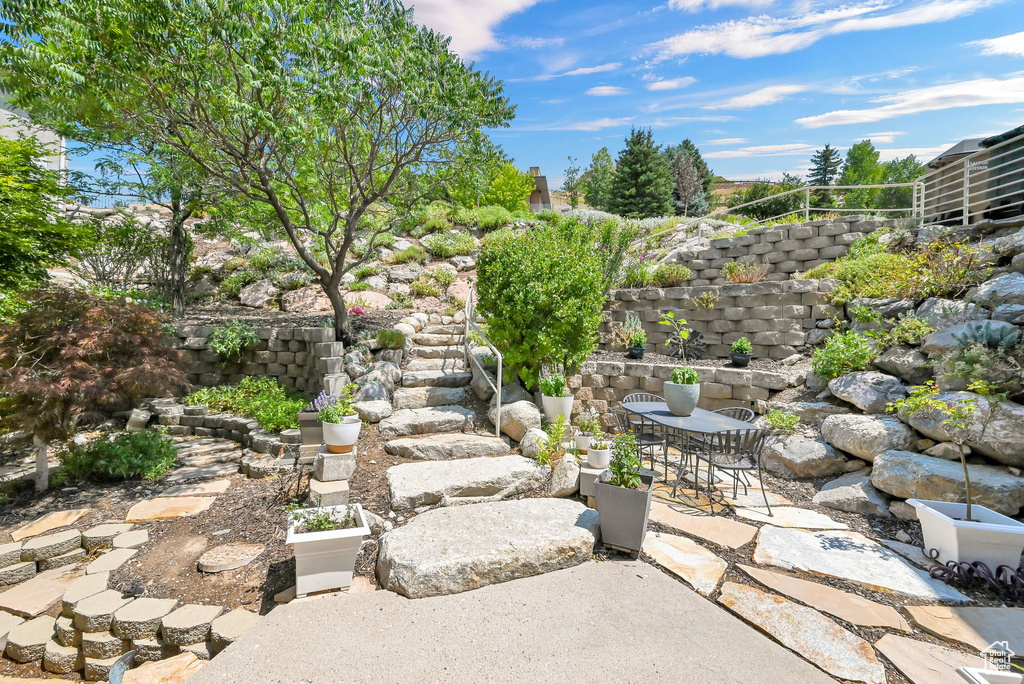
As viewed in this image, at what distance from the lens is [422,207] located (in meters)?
7.04

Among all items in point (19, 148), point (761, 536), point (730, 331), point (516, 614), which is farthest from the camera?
point (730, 331)

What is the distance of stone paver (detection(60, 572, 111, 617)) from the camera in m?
2.89

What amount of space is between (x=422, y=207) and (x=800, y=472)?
5.83 metres

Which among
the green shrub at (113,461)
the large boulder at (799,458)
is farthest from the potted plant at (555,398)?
the green shrub at (113,461)

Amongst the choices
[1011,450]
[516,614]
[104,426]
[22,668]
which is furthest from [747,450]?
[104,426]

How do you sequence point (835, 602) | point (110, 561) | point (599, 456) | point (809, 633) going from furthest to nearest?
point (599, 456), point (110, 561), point (835, 602), point (809, 633)

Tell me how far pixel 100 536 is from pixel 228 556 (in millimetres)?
1221

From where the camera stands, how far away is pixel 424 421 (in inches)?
207

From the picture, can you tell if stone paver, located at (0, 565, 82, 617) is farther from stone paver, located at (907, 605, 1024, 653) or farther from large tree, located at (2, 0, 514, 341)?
stone paver, located at (907, 605, 1024, 653)

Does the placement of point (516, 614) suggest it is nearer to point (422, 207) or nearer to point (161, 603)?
point (161, 603)

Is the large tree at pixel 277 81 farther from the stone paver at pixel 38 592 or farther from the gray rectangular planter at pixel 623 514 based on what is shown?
the gray rectangular planter at pixel 623 514

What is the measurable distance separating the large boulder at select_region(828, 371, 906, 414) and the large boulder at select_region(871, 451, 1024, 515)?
662 mm

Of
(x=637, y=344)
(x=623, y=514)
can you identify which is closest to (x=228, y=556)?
(x=623, y=514)

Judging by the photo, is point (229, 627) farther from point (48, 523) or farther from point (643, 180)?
point (643, 180)
